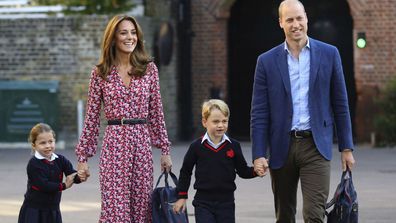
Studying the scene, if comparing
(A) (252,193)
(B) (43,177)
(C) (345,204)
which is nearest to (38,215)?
(B) (43,177)

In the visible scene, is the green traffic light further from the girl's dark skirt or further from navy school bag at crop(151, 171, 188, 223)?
navy school bag at crop(151, 171, 188, 223)

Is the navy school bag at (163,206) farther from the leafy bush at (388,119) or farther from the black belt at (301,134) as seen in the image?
the leafy bush at (388,119)

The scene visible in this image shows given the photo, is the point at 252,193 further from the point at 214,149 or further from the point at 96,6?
the point at 96,6

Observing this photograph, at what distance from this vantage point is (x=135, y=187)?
7969 mm

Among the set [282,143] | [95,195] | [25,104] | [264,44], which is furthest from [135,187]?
[264,44]

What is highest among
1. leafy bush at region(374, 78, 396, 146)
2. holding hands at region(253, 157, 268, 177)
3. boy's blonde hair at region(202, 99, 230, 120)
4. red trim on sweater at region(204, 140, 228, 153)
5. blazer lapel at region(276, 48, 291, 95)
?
blazer lapel at region(276, 48, 291, 95)

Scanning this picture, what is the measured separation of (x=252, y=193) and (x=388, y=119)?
747cm

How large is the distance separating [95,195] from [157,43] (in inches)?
337

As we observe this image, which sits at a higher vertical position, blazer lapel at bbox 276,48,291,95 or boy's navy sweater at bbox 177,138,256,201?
blazer lapel at bbox 276,48,291,95

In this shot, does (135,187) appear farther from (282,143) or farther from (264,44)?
(264,44)

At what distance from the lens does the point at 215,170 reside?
315 inches

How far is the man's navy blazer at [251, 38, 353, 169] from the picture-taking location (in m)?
7.80

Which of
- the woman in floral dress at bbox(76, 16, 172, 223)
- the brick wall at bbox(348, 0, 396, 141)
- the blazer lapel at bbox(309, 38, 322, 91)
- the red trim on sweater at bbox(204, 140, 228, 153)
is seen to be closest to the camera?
the blazer lapel at bbox(309, 38, 322, 91)

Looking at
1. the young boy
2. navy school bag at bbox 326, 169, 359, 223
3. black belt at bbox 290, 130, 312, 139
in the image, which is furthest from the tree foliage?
navy school bag at bbox 326, 169, 359, 223
